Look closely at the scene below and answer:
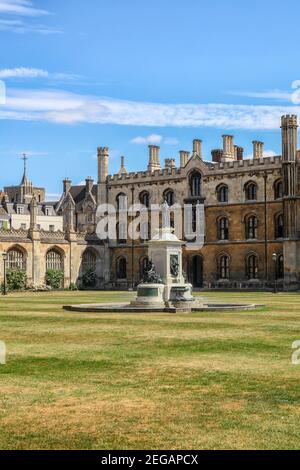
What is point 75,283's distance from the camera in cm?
6794

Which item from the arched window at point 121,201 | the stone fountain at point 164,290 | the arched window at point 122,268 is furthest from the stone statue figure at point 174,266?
the arched window at point 121,201

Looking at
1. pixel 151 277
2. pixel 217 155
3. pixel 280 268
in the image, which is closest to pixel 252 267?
pixel 280 268

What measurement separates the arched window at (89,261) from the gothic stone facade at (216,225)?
0.13m

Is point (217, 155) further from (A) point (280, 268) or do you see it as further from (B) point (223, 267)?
(A) point (280, 268)

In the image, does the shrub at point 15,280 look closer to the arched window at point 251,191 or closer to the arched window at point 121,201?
the arched window at point 121,201

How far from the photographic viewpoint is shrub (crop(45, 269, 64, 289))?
2554 inches

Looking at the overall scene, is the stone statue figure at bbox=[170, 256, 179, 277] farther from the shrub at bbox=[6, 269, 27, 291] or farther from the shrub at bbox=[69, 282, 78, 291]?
the shrub at bbox=[69, 282, 78, 291]

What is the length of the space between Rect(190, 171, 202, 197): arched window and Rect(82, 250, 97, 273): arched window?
10.9m

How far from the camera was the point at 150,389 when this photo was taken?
11188 mm

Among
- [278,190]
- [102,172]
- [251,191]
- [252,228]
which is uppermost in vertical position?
[102,172]

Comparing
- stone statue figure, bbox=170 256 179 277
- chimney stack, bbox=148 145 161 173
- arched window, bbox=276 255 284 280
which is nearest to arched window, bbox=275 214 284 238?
arched window, bbox=276 255 284 280

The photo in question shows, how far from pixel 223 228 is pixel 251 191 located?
4082mm

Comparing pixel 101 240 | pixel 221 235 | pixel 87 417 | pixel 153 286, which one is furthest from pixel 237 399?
pixel 101 240

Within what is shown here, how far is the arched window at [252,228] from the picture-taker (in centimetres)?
6488
